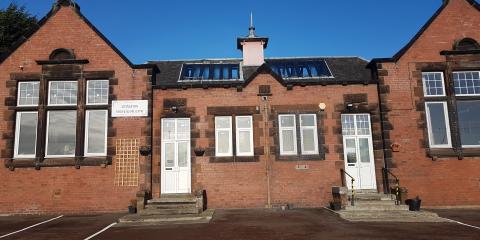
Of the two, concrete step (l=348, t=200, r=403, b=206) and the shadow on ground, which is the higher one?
concrete step (l=348, t=200, r=403, b=206)

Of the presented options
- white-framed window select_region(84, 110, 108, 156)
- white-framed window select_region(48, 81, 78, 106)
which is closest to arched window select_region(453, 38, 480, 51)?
white-framed window select_region(84, 110, 108, 156)

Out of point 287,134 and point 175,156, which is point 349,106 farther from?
point 175,156

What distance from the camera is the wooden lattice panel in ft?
51.0

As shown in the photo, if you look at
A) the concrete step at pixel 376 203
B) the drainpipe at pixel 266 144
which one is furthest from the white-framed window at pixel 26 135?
the concrete step at pixel 376 203

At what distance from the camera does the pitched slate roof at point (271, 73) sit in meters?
16.6

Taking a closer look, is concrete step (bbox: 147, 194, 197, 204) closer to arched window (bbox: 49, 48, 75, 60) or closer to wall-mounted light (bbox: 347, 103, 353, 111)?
arched window (bbox: 49, 48, 75, 60)

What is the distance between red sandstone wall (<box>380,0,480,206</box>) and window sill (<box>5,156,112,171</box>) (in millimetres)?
12170

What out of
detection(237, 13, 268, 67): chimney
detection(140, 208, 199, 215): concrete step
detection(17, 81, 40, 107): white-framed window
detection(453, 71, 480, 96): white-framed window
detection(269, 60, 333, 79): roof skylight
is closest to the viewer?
detection(140, 208, 199, 215): concrete step

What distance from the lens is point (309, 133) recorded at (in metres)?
16.4

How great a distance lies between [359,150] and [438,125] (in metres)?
3.53

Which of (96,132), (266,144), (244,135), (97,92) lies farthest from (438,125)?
(97,92)

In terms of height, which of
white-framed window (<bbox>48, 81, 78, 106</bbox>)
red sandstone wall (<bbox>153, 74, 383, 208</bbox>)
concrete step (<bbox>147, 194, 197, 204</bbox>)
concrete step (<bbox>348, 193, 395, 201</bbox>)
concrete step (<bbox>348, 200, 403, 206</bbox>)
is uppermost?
white-framed window (<bbox>48, 81, 78, 106</bbox>)

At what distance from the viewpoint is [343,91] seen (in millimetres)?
16625

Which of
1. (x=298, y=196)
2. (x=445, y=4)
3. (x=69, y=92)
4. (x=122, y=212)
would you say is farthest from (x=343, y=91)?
(x=69, y=92)
